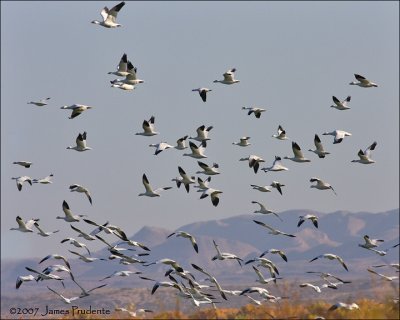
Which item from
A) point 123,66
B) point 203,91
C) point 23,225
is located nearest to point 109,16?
point 123,66

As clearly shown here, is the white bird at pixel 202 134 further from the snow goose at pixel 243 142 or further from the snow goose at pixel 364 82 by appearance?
the snow goose at pixel 364 82

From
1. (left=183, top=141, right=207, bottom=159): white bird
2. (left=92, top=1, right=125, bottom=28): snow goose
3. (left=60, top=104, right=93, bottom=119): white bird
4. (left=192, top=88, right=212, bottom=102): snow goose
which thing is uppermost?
(left=92, top=1, right=125, bottom=28): snow goose

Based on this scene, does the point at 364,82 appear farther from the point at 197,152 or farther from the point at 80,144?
the point at 80,144

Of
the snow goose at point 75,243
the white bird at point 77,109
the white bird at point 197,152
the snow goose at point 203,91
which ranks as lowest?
the snow goose at point 75,243

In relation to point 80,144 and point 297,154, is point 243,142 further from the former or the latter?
point 80,144

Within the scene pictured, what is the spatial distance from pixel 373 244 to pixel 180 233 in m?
6.82

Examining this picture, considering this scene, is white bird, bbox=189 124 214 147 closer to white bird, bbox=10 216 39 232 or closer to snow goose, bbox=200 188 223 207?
snow goose, bbox=200 188 223 207

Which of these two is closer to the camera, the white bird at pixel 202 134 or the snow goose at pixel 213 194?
Result: the snow goose at pixel 213 194

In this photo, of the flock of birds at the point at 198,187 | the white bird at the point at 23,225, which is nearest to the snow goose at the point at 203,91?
the flock of birds at the point at 198,187

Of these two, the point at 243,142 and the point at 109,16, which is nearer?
the point at 109,16

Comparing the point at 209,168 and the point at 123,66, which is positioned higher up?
the point at 123,66

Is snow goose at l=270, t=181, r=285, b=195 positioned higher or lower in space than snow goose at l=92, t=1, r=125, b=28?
lower

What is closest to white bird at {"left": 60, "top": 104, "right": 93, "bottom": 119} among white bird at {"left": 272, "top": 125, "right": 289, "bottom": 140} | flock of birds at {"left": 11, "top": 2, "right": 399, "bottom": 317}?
flock of birds at {"left": 11, "top": 2, "right": 399, "bottom": 317}

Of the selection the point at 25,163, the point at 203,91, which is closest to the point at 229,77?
the point at 203,91
